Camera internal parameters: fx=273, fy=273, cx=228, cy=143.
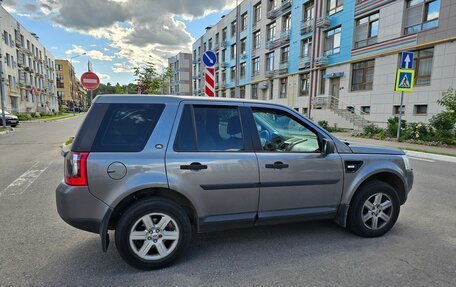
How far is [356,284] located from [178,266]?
70.6 inches

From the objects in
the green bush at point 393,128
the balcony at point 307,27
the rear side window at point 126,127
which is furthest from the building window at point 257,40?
the rear side window at point 126,127

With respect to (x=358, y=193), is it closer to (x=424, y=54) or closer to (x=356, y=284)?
(x=356, y=284)

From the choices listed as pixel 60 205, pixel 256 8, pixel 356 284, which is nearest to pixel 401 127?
pixel 356 284

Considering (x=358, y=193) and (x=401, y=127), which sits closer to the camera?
(x=358, y=193)

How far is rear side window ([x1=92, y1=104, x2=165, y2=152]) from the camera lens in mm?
2740

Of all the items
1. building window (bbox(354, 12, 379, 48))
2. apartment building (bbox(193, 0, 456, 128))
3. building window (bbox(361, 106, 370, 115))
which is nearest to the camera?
apartment building (bbox(193, 0, 456, 128))

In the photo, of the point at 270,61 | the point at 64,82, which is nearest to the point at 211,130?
the point at 270,61

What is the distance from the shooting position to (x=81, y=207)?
2693 mm

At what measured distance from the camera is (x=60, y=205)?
2750 mm

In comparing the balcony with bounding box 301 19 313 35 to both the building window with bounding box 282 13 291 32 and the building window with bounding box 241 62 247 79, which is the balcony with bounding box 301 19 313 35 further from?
the building window with bounding box 241 62 247 79

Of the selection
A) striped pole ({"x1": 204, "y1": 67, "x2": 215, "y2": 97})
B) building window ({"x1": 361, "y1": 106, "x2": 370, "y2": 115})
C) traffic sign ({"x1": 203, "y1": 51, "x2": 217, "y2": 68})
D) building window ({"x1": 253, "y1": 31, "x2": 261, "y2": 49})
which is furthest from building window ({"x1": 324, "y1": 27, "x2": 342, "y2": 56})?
striped pole ({"x1": 204, "y1": 67, "x2": 215, "y2": 97})

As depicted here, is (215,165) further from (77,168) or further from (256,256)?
(77,168)

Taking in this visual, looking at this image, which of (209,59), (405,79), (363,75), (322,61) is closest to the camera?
(209,59)

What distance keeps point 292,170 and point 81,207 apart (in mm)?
2295
